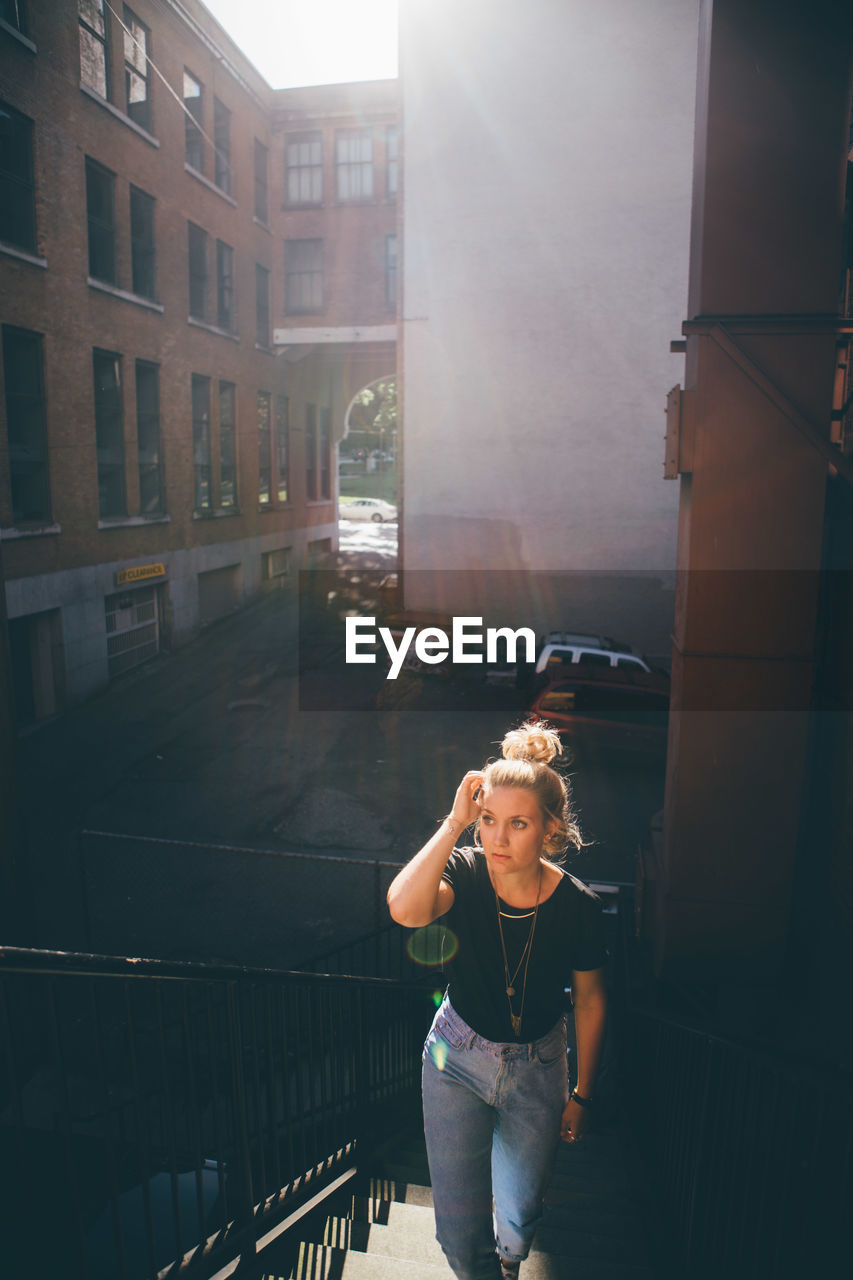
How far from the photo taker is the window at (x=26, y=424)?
51.8 ft

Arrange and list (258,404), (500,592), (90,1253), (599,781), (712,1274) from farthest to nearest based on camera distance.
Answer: (258,404) < (500,592) < (599,781) < (90,1253) < (712,1274)

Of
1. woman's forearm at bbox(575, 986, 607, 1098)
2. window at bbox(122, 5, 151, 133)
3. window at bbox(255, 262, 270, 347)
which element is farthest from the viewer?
window at bbox(255, 262, 270, 347)

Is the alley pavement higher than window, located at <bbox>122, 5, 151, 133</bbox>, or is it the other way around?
window, located at <bbox>122, 5, 151, 133</bbox>

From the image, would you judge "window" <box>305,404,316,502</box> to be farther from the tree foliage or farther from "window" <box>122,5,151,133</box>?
the tree foliage

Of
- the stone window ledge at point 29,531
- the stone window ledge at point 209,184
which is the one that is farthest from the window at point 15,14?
the stone window ledge at point 29,531

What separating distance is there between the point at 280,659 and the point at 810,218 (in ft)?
56.8

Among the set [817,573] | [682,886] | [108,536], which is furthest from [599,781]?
[108,536]

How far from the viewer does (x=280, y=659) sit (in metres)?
21.6

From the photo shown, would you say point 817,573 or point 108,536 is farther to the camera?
point 108,536

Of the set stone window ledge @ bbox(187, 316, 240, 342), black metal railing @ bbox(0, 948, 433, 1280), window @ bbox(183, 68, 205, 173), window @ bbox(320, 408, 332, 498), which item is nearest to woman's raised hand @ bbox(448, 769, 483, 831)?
black metal railing @ bbox(0, 948, 433, 1280)

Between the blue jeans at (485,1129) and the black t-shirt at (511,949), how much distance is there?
81 millimetres

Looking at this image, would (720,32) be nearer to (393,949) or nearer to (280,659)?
(393,949)

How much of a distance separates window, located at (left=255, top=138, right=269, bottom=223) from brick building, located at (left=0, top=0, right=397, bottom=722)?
7 centimetres

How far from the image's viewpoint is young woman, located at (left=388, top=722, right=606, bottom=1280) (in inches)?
114
